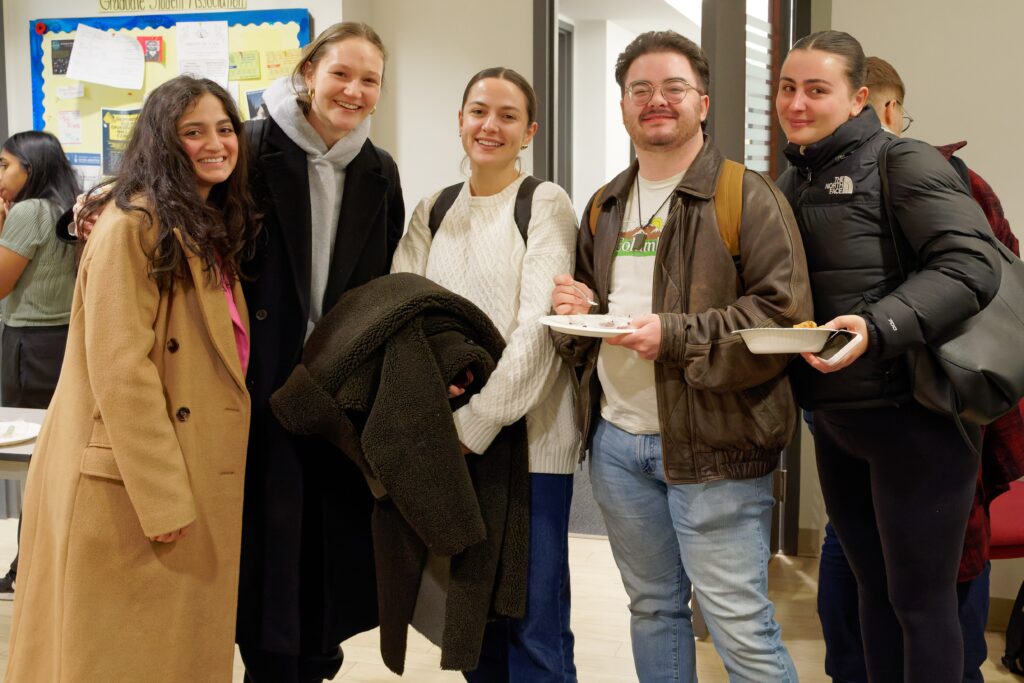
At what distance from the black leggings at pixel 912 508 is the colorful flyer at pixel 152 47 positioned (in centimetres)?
334

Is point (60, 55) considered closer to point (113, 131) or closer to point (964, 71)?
point (113, 131)

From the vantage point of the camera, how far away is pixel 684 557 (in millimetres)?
1805

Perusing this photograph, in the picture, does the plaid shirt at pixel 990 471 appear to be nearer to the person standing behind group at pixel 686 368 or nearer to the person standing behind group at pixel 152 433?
the person standing behind group at pixel 686 368

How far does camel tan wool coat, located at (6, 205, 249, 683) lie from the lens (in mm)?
1726

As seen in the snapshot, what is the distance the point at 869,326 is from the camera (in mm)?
1658

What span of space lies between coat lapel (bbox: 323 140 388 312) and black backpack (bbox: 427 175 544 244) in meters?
0.13

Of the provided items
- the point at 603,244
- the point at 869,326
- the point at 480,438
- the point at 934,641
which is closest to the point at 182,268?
the point at 480,438

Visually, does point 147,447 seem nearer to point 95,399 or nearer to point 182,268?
point 95,399

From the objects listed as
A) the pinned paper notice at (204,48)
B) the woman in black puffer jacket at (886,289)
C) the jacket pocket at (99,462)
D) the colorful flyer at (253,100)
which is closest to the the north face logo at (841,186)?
the woman in black puffer jacket at (886,289)

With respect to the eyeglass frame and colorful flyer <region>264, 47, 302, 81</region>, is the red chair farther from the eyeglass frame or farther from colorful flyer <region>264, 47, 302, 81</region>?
colorful flyer <region>264, 47, 302, 81</region>

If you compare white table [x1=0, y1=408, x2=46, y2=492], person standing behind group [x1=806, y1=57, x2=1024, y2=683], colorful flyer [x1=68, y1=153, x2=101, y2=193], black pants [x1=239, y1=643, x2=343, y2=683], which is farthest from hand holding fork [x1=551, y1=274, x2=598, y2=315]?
colorful flyer [x1=68, y1=153, x2=101, y2=193]

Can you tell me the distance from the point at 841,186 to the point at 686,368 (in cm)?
49

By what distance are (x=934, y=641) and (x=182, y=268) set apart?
1.66 m

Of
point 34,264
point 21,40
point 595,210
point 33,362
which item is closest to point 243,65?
point 21,40
